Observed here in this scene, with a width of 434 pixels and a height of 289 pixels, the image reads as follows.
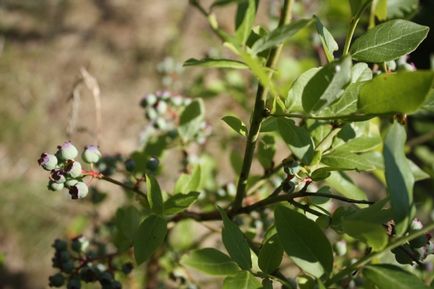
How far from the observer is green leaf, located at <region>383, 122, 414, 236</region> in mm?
503

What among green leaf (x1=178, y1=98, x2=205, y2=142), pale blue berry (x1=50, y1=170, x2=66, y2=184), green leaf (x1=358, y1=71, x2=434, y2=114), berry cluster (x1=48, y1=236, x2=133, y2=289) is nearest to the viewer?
green leaf (x1=358, y1=71, x2=434, y2=114)

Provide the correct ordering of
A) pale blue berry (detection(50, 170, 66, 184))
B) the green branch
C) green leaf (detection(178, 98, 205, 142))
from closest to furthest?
the green branch → pale blue berry (detection(50, 170, 66, 184)) → green leaf (detection(178, 98, 205, 142))

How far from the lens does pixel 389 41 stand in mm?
634

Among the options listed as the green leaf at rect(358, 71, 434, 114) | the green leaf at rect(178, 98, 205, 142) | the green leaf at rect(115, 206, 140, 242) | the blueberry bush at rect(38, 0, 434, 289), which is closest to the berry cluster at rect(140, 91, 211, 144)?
the green leaf at rect(178, 98, 205, 142)

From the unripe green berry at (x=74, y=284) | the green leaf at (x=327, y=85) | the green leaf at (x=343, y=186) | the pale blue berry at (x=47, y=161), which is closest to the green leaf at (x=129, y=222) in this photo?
the unripe green berry at (x=74, y=284)

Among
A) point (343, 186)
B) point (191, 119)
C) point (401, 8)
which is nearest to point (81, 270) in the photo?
point (191, 119)

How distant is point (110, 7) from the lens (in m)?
4.41

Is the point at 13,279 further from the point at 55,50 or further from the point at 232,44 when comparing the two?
the point at 232,44

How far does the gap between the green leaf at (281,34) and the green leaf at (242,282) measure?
271 millimetres

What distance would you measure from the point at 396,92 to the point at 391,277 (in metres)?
0.19

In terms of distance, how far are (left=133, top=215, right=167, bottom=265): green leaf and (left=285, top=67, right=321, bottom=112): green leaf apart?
0.79ft

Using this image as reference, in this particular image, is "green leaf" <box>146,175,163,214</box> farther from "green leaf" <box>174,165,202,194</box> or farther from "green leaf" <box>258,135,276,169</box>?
"green leaf" <box>258,135,276,169</box>

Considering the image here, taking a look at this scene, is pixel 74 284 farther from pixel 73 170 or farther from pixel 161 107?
pixel 161 107

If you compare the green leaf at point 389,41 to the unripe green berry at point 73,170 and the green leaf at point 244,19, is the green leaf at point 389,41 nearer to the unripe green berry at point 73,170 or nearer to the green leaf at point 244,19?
the green leaf at point 244,19
